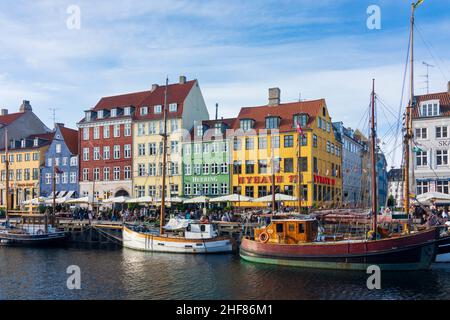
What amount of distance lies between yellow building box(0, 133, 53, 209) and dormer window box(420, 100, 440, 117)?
173 feet

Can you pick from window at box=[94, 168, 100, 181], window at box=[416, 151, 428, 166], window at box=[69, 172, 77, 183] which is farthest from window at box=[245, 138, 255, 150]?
window at box=[69, 172, 77, 183]

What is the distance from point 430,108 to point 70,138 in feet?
163

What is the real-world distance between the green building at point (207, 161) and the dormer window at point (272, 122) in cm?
544

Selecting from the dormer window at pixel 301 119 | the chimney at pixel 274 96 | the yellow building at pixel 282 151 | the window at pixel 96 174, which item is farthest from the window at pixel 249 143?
the window at pixel 96 174

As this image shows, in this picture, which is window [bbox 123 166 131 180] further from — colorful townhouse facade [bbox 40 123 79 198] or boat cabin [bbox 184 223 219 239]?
boat cabin [bbox 184 223 219 239]

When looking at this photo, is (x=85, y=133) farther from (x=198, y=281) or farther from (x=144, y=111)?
(x=198, y=281)

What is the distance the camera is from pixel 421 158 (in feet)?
162

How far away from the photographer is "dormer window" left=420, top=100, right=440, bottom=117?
48.9 meters

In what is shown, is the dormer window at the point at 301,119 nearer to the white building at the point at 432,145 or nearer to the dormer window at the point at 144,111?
the white building at the point at 432,145

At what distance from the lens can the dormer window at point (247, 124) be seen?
55281 millimetres

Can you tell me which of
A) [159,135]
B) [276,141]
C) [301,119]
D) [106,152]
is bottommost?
[106,152]

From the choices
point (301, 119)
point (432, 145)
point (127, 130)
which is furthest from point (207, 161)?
point (432, 145)
